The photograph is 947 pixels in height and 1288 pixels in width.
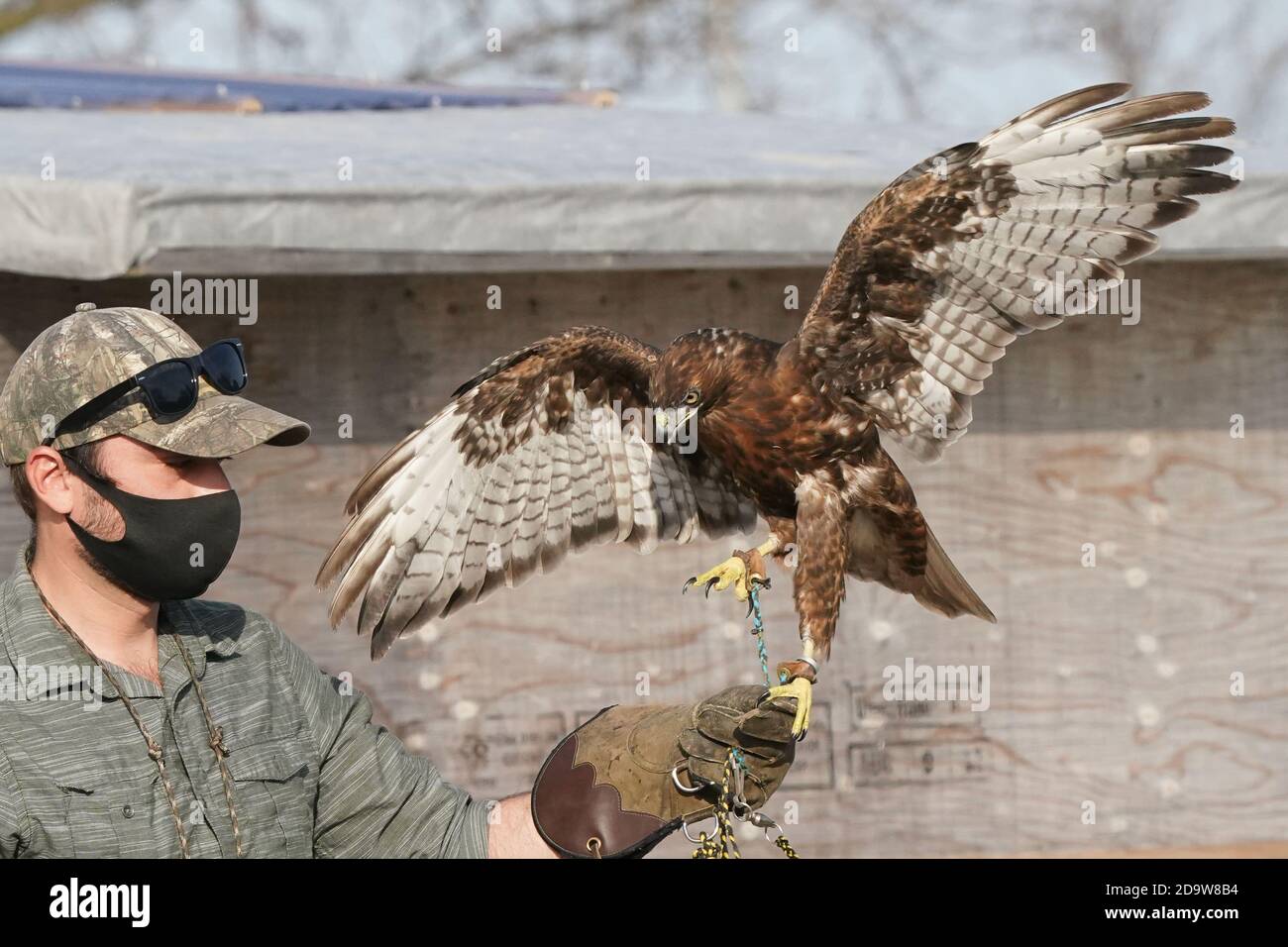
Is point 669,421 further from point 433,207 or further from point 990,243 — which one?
point 433,207

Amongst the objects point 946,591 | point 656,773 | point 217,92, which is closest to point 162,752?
point 656,773

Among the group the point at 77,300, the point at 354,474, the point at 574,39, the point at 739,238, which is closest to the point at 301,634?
the point at 354,474

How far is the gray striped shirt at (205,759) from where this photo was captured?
263 cm

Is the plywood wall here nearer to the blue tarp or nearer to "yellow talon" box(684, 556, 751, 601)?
"yellow talon" box(684, 556, 751, 601)

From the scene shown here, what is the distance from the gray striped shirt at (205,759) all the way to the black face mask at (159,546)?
16 cm

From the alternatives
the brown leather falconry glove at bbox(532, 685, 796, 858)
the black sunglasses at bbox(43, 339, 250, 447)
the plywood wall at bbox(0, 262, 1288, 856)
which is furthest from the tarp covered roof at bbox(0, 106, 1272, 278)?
the brown leather falconry glove at bbox(532, 685, 796, 858)

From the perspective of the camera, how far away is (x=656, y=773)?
3098 millimetres

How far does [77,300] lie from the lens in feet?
16.3

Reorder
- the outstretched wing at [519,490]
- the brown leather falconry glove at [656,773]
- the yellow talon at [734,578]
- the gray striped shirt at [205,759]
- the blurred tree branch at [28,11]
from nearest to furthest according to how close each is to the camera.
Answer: the gray striped shirt at [205,759] < the brown leather falconry glove at [656,773] < the yellow talon at [734,578] < the outstretched wing at [519,490] < the blurred tree branch at [28,11]

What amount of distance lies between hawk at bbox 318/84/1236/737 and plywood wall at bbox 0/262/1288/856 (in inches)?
55.8

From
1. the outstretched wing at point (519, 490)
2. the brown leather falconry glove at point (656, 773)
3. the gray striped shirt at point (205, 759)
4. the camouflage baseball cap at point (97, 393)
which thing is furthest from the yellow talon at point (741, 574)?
the camouflage baseball cap at point (97, 393)

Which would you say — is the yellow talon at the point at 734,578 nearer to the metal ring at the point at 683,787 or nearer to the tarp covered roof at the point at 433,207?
the metal ring at the point at 683,787

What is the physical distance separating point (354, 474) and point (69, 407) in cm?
247
